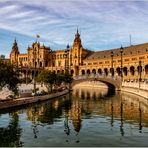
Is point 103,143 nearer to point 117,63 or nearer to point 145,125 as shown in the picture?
point 145,125

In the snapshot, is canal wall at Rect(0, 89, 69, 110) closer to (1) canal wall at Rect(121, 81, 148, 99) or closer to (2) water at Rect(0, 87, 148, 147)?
(2) water at Rect(0, 87, 148, 147)

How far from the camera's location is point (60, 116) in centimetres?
5003

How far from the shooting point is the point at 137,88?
A: 88.6 m

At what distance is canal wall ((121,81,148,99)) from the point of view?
77.0 metres

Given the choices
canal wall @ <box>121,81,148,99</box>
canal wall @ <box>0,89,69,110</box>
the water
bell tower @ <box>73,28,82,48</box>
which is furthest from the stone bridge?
bell tower @ <box>73,28,82,48</box>

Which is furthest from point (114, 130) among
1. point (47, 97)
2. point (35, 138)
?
point (47, 97)

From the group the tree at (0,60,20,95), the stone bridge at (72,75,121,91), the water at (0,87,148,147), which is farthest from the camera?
the stone bridge at (72,75,121,91)

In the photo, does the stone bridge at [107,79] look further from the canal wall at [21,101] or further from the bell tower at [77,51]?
the bell tower at [77,51]

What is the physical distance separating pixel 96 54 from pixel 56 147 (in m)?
153

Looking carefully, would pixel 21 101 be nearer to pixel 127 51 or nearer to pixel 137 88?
pixel 137 88

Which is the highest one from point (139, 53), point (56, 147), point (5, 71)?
point (139, 53)

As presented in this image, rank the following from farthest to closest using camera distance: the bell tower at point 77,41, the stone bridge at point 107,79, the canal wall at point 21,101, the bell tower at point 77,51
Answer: the bell tower at point 77,41, the bell tower at point 77,51, the stone bridge at point 107,79, the canal wall at point 21,101

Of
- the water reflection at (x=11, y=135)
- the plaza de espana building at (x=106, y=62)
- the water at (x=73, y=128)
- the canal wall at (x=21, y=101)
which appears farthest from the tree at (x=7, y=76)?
the plaza de espana building at (x=106, y=62)

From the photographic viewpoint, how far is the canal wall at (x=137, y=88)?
77.0m
